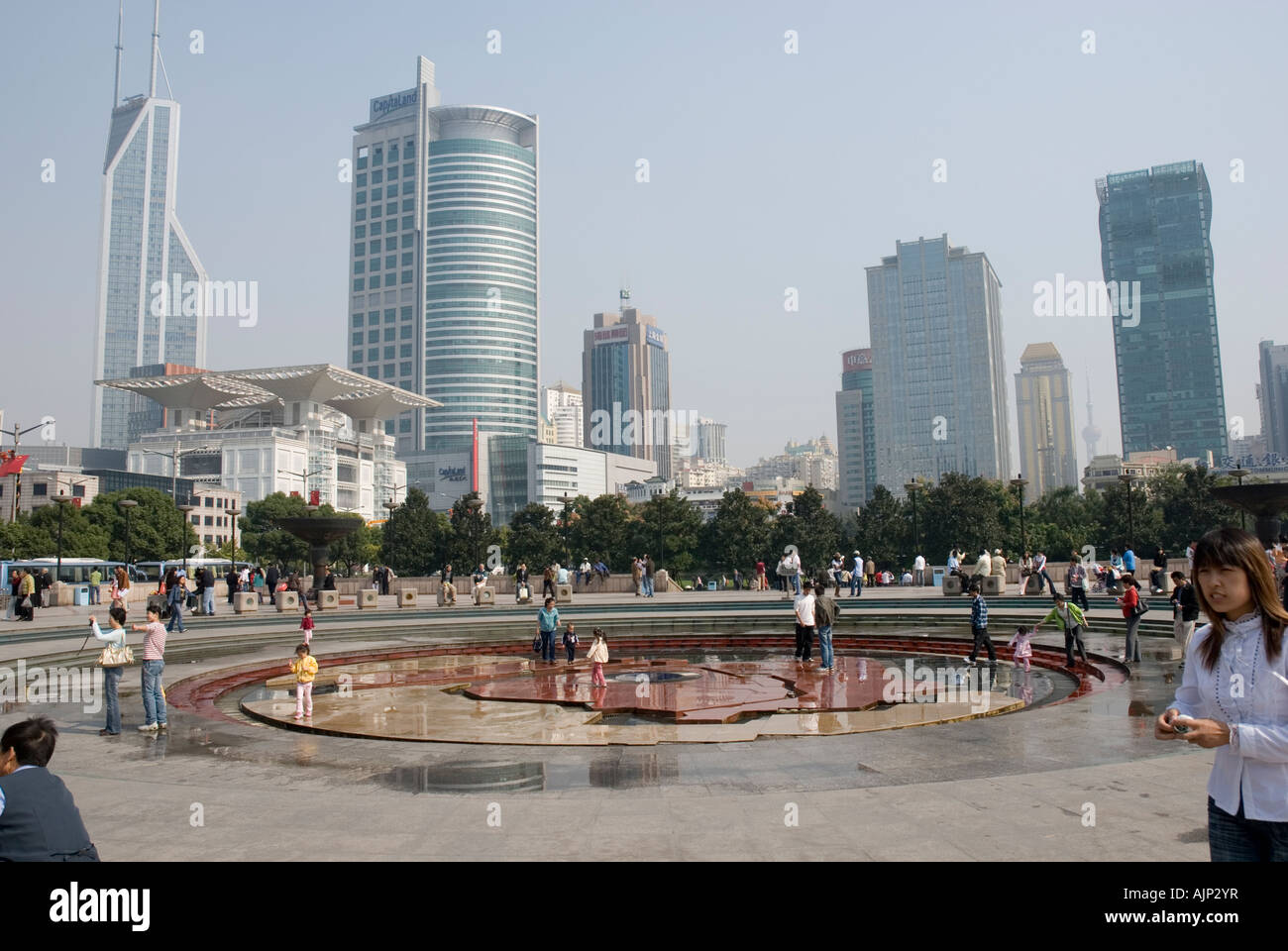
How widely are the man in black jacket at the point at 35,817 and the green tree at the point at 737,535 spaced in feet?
189

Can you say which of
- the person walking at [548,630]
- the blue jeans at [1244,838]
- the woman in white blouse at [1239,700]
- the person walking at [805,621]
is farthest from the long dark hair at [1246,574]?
the person walking at [548,630]

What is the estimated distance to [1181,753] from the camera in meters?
8.10

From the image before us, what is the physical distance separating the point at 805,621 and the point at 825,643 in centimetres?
55

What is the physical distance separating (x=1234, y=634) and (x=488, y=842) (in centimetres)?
444

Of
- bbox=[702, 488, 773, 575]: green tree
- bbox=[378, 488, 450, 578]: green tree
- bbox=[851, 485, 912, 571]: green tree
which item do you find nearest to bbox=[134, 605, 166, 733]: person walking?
bbox=[702, 488, 773, 575]: green tree

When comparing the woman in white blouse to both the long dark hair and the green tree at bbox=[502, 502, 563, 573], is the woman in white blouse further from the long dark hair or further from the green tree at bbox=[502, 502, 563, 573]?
the green tree at bbox=[502, 502, 563, 573]

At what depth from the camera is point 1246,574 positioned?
3.17 m

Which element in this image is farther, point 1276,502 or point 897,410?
point 897,410

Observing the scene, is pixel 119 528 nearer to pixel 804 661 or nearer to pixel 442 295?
pixel 804 661

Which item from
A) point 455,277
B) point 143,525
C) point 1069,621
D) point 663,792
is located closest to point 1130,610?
point 1069,621

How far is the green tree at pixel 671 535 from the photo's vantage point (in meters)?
64.6

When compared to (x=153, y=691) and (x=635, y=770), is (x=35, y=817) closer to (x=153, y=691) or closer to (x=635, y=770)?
(x=635, y=770)
